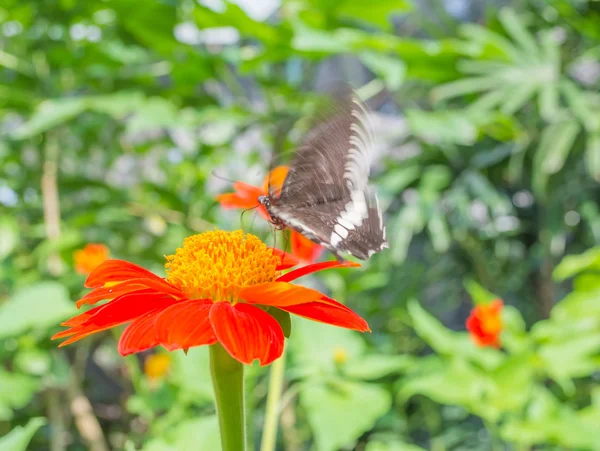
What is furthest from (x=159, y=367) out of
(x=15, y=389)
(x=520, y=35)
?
(x=520, y=35)

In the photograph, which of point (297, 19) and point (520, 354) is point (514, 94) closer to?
point (297, 19)

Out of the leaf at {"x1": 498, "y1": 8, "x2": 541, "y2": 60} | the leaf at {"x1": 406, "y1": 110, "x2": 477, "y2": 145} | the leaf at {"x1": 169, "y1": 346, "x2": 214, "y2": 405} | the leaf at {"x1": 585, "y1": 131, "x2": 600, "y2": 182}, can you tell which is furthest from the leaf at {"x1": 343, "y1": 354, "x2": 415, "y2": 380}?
the leaf at {"x1": 498, "y1": 8, "x2": 541, "y2": 60}

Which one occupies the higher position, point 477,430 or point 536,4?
point 536,4

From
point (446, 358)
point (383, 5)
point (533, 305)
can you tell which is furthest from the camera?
point (533, 305)

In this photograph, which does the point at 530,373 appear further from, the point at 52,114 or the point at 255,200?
the point at 52,114

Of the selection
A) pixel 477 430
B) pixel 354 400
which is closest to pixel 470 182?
pixel 477 430

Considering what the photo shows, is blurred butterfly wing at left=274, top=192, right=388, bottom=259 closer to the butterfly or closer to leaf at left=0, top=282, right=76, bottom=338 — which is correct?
the butterfly

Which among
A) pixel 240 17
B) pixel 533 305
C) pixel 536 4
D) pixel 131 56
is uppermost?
pixel 536 4

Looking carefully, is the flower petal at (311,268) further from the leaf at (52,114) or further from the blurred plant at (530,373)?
the leaf at (52,114)
